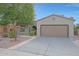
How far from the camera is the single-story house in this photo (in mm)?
11077

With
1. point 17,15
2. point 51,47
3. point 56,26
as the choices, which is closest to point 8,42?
point 17,15

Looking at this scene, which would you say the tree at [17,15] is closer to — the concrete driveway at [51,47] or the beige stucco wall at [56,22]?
the beige stucco wall at [56,22]

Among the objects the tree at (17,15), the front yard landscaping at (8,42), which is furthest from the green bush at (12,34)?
the tree at (17,15)

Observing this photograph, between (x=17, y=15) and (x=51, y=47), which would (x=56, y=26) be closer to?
(x=51, y=47)

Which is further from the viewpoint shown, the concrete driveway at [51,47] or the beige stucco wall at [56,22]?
the beige stucco wall at [56,22]

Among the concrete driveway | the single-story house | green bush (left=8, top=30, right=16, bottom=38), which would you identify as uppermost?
the single-story house

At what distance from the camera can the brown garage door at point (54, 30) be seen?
11445 mm

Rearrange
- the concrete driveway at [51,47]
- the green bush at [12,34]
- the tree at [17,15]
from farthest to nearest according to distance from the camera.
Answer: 1. the green bush at [12,34]
2. the tree at [17,15]
3. the concrete driveway at [51,47]

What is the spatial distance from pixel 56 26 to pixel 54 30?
20.2 inches

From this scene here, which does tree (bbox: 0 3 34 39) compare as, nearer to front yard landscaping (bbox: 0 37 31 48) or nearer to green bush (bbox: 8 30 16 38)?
green bush (bbox: 8 30 16 38)

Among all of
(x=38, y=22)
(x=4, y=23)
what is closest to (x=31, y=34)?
(x=38, y=22)

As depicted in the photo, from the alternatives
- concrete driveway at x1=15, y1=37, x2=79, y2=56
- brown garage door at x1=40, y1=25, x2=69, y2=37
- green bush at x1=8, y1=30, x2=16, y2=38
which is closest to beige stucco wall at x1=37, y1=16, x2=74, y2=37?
brown garage door at x1=40, y1=25, x2=69, y2=37

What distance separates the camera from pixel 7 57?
29.3 ft

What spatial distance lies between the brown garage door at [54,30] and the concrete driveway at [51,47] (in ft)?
0.91
